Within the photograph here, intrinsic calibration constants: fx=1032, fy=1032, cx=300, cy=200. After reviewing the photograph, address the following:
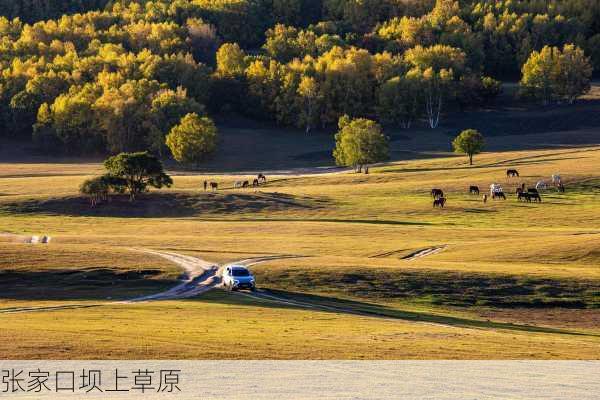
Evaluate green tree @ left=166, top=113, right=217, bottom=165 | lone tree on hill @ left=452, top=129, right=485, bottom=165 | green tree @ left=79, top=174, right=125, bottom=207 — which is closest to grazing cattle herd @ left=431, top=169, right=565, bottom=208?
lone tree on hill @ left=452, top=129, right=485, bottom=165

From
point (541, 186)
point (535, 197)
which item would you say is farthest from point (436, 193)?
point (541, 186)

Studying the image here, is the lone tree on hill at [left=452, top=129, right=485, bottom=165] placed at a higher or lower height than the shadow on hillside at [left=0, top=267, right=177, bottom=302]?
higher

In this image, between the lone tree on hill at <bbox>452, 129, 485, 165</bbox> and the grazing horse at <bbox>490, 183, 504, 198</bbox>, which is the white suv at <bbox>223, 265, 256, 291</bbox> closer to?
the grazing horse at <bbox>490, 183, 504, 198</bbox>

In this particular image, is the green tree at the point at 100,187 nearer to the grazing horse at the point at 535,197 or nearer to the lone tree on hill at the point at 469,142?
the grazing horse at the point at 535,197

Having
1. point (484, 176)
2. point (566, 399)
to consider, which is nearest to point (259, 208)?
point (484, 176)

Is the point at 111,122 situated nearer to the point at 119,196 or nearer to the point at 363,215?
the point at 119,196

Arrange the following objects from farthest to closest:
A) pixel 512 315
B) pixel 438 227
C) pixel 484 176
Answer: pixel 484 176
pixel 438 227
pixel 512 315
